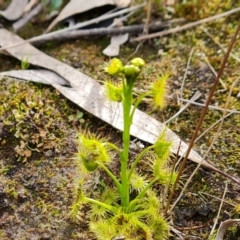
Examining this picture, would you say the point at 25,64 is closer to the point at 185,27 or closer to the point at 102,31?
the point at 102,31

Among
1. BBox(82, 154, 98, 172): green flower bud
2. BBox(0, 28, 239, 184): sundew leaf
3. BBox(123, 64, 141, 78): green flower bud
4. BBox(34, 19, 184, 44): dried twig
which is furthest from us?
BBox(34, 19, 184, 44): dried twig

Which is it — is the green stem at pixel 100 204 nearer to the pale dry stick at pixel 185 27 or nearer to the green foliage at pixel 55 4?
the pale dry stick at pixel 185 27

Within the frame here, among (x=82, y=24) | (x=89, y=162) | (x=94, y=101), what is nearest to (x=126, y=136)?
(x=89, y=162)

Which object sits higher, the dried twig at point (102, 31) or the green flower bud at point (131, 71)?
the green flower bud at point (131, 71)

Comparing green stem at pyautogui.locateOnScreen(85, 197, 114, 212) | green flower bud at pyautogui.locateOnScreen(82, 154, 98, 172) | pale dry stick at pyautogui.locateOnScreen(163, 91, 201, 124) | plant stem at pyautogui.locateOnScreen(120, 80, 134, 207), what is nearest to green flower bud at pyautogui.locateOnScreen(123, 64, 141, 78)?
plant stem at pyautogui.locateOnScreen(120, 80, 134, 207)

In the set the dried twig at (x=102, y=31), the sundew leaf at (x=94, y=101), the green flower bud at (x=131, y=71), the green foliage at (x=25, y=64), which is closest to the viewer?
the green flower bud at (x=131, y=71)

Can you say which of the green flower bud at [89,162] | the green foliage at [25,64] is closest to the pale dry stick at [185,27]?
the green foliage at [25,64]

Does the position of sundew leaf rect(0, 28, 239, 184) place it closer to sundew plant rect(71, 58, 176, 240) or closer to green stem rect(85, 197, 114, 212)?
sundew plant rect(71, 58, 176, 240)

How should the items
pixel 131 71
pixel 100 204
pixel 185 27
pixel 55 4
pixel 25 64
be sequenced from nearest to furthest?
pixel 131 71 → pixel 100 204 → pixel 25 64 → pixel 185 27 → pixel 55 4
